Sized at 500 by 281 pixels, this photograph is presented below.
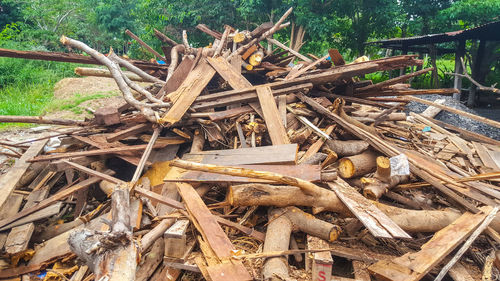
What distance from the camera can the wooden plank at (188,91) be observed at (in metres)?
3.58

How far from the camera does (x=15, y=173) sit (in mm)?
3891

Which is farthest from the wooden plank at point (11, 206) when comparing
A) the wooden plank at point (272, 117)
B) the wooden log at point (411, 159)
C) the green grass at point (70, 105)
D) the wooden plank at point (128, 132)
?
the green grass at point (70, 105)

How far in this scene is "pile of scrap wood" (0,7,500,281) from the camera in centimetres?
231

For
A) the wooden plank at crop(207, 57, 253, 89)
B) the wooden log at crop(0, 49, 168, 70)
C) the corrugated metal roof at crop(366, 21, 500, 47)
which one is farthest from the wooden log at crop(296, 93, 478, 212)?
the corrugated metal roof at crop(366, 21, 500, 47)

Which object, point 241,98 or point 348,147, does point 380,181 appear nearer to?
point 348,147

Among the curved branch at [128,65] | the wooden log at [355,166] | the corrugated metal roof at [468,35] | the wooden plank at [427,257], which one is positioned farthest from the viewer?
the corrugated metal roof at [468,35]

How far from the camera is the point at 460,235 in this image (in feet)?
8.14

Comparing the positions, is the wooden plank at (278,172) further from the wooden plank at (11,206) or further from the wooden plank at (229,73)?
the wooden plank at (11,206)

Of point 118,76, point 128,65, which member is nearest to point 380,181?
point 118,76

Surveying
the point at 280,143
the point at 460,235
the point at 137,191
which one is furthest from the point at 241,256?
the point at 460,235

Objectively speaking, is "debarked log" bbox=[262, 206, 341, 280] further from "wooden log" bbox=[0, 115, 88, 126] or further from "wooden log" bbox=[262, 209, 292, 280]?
"wooden log" bbox=[0, 115, 88, 126]

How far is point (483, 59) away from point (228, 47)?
1227 centimetres

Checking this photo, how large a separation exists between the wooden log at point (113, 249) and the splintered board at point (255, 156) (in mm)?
1273

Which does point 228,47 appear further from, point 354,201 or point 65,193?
point 354,201
